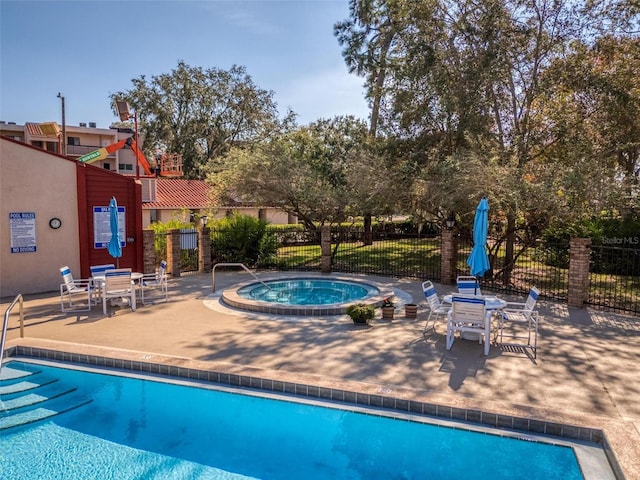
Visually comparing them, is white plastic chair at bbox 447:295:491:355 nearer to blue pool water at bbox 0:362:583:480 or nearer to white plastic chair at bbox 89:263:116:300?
blue pool water at bbox 0:362:583:480

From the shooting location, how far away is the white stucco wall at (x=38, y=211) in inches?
454

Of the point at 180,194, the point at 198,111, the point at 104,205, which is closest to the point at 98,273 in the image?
the point at 104,205

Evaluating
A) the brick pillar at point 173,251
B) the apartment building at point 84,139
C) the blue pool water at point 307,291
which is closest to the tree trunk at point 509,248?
the blue pool water at point 307,291

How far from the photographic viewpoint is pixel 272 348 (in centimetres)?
750

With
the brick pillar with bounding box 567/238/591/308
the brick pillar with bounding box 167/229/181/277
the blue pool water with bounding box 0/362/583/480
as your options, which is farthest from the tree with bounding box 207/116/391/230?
the blue pool water with bounding box 0/362/583/480

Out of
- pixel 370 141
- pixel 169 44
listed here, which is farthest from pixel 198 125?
pixel 370 141

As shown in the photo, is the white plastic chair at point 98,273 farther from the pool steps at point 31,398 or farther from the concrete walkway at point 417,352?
the pool steps at point 31,398

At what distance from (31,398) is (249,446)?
11.7ft

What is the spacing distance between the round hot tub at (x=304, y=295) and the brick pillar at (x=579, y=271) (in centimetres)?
450

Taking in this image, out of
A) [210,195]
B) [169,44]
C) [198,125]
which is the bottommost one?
[210,195]

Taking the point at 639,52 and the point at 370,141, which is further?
the point at 370,141

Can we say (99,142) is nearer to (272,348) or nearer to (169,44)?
(169,44)

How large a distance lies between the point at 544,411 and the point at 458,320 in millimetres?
2566

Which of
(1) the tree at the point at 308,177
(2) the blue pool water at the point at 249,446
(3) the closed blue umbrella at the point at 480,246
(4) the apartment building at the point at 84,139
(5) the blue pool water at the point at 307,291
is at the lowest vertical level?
(2) the blue pool water at the point at 249,446
